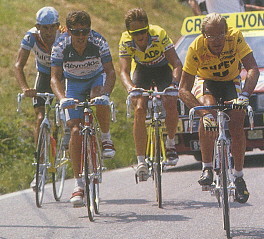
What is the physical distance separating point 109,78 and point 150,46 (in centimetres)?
125

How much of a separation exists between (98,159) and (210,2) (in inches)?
460

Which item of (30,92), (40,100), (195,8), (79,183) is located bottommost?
(79,183)

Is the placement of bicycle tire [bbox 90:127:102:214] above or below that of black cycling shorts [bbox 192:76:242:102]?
below

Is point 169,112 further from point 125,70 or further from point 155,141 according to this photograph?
point 125,70

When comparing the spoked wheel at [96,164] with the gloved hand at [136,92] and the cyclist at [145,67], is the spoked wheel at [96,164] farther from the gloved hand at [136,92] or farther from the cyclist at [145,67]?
the cyclist at [145,67]

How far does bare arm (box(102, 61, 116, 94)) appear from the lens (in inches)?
392

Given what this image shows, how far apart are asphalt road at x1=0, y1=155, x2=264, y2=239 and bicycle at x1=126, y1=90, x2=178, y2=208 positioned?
0.34 metres

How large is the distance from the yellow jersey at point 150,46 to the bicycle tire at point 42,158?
4.03ft

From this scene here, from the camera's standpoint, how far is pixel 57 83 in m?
10.0

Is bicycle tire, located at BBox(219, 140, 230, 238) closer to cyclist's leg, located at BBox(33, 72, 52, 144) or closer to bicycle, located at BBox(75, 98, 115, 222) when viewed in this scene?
bicycle, located at BBox(75, 98, 115, 222)

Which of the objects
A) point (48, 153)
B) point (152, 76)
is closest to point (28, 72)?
point (152, 76)

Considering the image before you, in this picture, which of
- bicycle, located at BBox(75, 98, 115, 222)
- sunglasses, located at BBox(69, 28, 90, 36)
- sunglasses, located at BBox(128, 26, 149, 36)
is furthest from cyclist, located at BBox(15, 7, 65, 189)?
sunglasses, located at BBox(69, 28, 90, 36)

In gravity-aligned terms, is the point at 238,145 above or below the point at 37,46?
below

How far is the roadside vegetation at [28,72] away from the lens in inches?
→ 620
